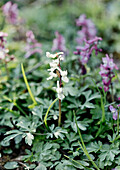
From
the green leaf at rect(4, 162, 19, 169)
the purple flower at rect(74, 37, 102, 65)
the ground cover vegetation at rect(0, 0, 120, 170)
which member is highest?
the purple flower at rect(74, 37, 102, 65)

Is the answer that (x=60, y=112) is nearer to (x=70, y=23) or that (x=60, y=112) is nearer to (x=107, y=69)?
(x=107, y=69)

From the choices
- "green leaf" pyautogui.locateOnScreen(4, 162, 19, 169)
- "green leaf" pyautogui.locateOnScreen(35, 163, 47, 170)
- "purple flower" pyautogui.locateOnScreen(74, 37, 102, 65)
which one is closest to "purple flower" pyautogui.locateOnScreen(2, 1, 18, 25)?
"purple flower" pyautogui.locateOnScreen(74, 37, 102, 65)

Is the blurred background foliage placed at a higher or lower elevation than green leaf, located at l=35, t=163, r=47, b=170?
higher

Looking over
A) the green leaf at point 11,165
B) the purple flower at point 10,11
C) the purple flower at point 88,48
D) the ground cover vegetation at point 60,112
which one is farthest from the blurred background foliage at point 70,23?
the green leaf at point 11,165

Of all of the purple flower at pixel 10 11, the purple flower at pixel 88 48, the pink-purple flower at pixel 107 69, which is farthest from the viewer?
the purple flower at pixel 10 11

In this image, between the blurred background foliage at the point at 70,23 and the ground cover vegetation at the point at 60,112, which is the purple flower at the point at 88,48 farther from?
the blurred background foliage at the point at 70,23

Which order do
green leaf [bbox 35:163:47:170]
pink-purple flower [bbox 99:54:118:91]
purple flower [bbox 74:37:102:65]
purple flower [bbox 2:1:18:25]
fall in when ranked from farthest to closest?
1. purple flower [bbox 2:1:18:25]
2. purple flower [bbox 74:37:102:65]
3. pink-purple flower [bbox 99:54:118:91]
4. green leaf [bbox 35:163:47:170]

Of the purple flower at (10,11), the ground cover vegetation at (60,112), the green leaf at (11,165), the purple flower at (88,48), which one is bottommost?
the green leaf at (11,165)

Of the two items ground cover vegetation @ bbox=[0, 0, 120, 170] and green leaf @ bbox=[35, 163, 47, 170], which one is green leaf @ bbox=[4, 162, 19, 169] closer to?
ground cover vegetation @ bbox=[0, 0, 120, 170]

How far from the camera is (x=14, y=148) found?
2.00 meters

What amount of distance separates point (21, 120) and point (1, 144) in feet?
1.06

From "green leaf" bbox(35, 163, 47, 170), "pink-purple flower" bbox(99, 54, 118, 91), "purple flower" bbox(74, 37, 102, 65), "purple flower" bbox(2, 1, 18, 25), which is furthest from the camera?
"purple flower" bbox(2, 1, 18, 25)

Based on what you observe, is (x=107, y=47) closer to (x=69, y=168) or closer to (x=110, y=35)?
(x=110, y=35)

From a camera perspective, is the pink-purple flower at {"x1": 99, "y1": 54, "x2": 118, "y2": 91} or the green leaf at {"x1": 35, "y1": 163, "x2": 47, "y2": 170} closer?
the green leaf at {"x1": 35, "y1": 163, "x2": 47, "y2": 170}
